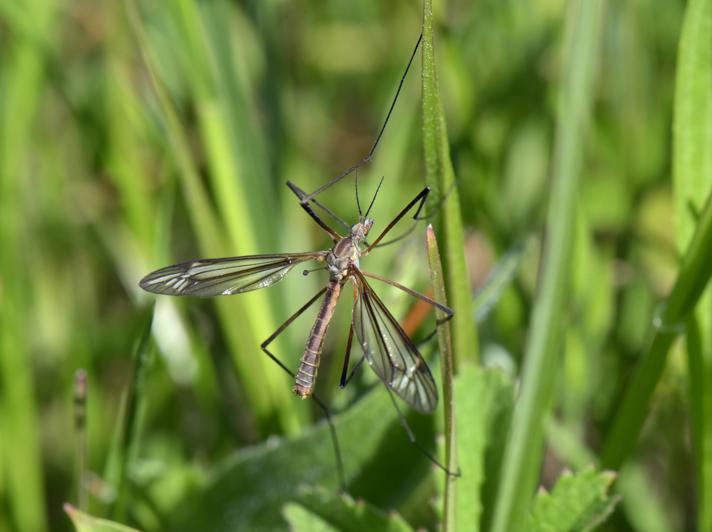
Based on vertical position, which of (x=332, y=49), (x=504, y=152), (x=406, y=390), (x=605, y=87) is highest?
(x=332, y=49)

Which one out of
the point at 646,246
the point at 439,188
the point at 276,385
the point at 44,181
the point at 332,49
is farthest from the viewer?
the point at 332,49

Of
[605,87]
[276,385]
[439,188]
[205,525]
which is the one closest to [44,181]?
[276,385]

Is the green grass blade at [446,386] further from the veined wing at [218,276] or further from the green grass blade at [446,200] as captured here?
the veined wing at [218,276]

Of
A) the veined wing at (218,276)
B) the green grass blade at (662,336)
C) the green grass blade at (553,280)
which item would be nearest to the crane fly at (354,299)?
the veined wing at (218,276)

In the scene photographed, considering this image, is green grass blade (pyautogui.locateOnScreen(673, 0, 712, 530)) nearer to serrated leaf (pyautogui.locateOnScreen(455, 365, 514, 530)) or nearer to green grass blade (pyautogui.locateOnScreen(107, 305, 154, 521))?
serrated leaf (pyautogui.locateOnScreen(455, 365, 514, 530))

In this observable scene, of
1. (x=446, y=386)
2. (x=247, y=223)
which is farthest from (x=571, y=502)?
(x=247, y=223)

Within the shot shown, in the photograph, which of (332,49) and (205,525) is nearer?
(205,525)

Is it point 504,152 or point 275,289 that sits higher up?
point 504,152

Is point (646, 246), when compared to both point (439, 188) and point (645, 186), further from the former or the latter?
point (439, 188)
